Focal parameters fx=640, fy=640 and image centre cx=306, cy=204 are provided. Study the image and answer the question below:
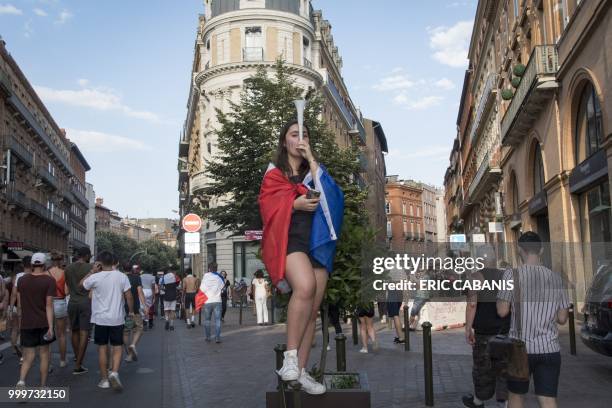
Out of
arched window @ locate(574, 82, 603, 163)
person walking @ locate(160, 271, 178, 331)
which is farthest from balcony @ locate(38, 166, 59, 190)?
arched window @ locate(574, 82, 603, 163)

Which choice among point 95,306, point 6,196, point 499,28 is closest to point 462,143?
point 499,28

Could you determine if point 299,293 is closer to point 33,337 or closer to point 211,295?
point 33,337

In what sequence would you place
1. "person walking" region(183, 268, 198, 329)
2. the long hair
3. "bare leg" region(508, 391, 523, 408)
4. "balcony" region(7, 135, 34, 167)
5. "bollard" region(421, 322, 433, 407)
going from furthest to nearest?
"balcony" region(7, 135, 34, 167) → "person walking" region(183, 268, 198, 329) → "bollard" region(421, 322, 433, 407) → "bare leg" region(508, 391, 523, 408) → the long hair

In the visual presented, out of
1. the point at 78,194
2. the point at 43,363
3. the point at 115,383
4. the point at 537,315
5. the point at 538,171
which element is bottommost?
the point at 115,383

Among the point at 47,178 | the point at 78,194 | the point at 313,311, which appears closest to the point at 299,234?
the point at 313,311

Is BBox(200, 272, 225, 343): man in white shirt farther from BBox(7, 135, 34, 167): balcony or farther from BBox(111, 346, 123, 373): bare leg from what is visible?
BBox(7, 135, 34, 167): balcony

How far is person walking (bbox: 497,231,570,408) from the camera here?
16.1ft

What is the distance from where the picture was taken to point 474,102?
47.8 metres

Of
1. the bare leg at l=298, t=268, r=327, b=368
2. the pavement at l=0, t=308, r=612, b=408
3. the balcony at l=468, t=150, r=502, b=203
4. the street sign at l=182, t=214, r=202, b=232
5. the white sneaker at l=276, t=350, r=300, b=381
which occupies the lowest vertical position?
the pavement at l=0, t=308, r=612, b=408

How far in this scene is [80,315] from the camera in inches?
403

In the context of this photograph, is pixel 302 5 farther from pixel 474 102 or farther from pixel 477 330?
pixel 477 330

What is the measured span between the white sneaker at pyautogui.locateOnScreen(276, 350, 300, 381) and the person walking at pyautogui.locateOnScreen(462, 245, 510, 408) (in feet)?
8.51

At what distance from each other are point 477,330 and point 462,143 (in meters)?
60.0

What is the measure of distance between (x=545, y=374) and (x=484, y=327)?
1888 millimetres
